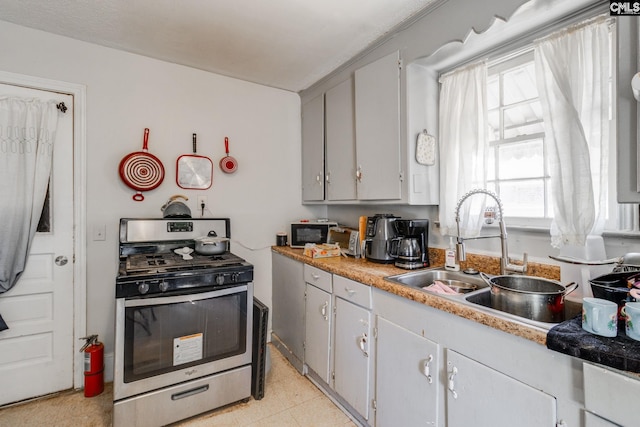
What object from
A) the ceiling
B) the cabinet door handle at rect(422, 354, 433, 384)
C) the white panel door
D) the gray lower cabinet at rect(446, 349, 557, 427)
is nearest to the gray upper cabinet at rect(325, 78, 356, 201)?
the ceiling

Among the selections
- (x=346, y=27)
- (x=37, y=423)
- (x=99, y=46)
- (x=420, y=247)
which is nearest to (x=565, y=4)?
(x=346, y=27)

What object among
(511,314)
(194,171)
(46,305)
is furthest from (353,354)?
(46,305)

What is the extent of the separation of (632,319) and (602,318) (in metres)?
0.07

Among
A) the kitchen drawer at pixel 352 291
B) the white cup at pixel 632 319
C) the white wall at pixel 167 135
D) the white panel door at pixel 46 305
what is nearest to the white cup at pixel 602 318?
the white cup at pixel 632 319

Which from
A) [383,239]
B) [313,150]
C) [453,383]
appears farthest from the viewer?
[313,150]

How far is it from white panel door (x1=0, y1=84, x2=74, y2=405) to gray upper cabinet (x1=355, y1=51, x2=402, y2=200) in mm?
2013

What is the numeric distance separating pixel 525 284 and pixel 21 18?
126 inches

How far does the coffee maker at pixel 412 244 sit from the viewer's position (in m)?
1.83

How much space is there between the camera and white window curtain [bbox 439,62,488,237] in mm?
1720

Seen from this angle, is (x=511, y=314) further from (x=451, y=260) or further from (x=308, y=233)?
(x=308, y=233)

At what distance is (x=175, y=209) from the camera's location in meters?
2.27

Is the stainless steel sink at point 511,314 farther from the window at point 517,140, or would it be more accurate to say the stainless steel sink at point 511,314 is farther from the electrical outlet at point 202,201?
the electrical outlet at point 202,201

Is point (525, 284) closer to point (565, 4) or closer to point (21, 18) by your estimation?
point (565, 4)

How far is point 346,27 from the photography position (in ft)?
6.32
